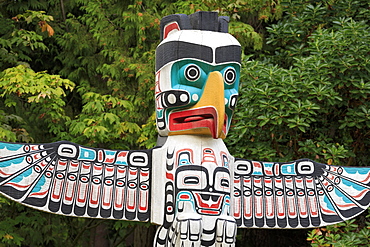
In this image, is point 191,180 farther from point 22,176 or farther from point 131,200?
point 22,176

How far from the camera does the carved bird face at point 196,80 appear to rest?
15.5 feet

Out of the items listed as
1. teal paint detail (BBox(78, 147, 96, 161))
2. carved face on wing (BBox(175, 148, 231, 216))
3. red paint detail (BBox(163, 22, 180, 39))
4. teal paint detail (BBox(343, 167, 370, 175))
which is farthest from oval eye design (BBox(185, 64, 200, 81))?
teal paint detail (BBox(343, 167, 370, 175))

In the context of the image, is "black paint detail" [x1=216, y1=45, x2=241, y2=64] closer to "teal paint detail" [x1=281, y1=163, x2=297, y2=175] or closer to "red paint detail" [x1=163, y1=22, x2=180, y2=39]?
"red paint detail" [x1=163, y1=22, x2=180, y2=39]

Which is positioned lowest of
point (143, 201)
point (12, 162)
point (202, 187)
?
point (143, 201)

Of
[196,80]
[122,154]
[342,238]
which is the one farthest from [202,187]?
[342,238]

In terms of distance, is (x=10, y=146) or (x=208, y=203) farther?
(x=208, y=203)

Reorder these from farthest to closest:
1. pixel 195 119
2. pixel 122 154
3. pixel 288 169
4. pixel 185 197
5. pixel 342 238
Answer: pixel 342 238 → pixel 288 169 → pixel 122 154 → pixel 195 119 → pixel 185 197

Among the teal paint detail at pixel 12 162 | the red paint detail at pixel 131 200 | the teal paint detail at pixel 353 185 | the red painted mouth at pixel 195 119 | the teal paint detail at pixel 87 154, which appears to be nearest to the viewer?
the teal paint detail at pixel 12 162

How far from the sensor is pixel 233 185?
204 inches

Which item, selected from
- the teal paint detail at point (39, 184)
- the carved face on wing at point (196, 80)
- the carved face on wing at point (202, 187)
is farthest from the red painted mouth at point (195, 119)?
the teal paint detail at point (39, 184)

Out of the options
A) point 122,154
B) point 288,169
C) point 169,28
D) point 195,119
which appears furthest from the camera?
point 288,169

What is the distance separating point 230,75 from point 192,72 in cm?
35

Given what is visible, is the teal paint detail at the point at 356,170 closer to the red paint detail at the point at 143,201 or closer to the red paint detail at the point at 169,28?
the red paint detail at the point at 143,201

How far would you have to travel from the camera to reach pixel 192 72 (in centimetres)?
482
